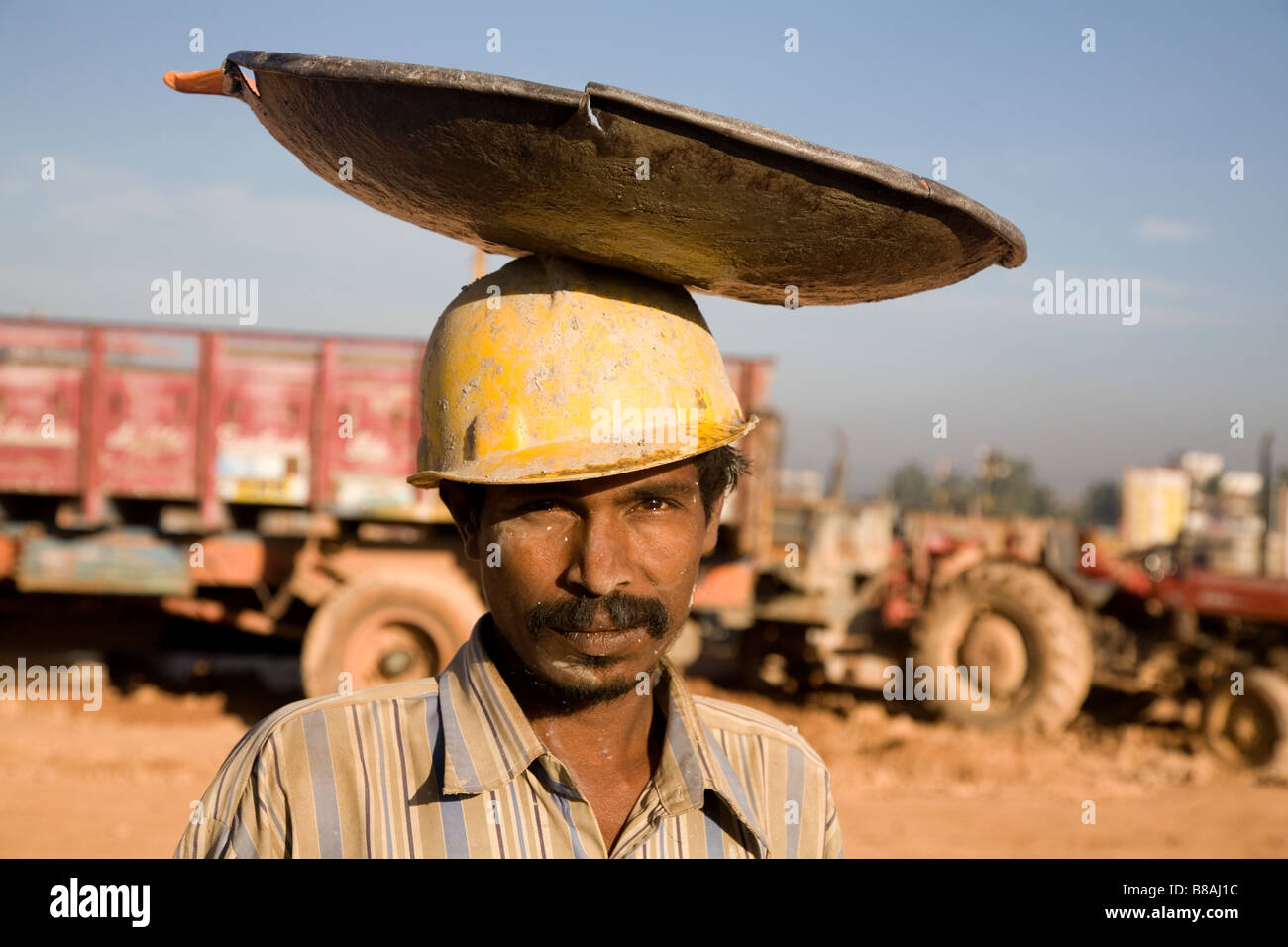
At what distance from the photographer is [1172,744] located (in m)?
9.41

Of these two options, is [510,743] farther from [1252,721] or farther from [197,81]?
[1252,721]

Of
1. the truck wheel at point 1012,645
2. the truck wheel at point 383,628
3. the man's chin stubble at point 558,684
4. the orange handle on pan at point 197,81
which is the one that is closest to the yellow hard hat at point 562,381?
the man's chin stubble at point 558,684

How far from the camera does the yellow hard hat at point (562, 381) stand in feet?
5.68

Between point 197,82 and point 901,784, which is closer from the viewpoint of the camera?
point 197,82

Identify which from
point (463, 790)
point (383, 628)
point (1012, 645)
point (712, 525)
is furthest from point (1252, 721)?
point (463, 790)

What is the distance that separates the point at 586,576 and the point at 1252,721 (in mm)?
8870

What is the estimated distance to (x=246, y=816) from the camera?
1.62 metres

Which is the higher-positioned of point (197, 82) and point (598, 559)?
point (197, 82)
